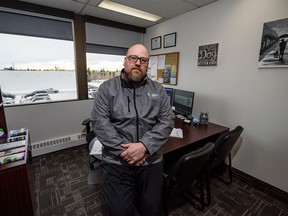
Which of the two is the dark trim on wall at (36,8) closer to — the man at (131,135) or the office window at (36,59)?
the office window at (36,59)

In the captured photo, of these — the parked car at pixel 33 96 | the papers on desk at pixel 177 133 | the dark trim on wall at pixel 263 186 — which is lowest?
the dark trim on wall at pixel 263 186

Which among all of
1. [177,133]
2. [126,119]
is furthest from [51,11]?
[177,133]

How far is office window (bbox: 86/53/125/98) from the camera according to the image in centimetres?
314

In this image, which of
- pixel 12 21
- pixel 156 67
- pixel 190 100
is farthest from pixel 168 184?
pixel 12 21

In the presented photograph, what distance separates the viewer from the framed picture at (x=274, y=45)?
163cm

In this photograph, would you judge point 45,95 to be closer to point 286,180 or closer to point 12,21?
point 12,21

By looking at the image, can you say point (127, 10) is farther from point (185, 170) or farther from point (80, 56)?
point (185, 170)

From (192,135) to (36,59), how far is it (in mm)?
Answer: 2751

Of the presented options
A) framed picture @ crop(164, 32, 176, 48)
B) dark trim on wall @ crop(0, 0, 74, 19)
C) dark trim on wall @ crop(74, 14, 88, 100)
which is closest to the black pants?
dark trim on wall @ crop(74, 14, 88, 100)

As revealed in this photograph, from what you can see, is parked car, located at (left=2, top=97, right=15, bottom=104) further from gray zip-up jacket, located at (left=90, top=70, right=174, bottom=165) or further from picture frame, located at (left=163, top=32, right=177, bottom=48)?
picture frame, located at (left=163, top=32, right=177, bottom=48)

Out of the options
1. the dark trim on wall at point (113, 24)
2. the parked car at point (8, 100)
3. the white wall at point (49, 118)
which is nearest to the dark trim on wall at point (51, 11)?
the dark trim on wall at point (113, 24)

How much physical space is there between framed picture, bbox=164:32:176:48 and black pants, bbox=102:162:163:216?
A: 236 centimetres

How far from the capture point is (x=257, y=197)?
1861 millimetres

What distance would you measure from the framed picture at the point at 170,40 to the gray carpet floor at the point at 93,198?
237 cm
